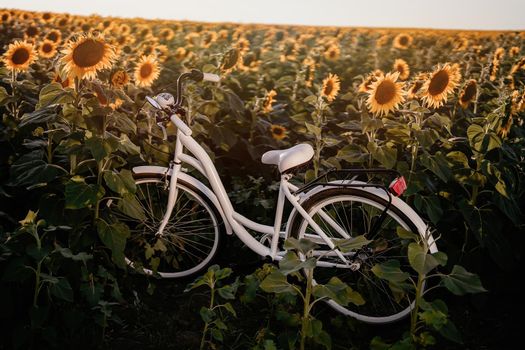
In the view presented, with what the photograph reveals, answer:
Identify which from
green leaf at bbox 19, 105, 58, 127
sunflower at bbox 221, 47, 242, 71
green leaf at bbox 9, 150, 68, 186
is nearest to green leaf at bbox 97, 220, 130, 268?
green leaf at bbox 9, 150, 68, 186

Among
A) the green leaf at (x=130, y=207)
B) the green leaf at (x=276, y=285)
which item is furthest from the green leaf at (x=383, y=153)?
the green leaf at (x=130, y=207)

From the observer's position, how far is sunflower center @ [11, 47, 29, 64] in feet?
15.1

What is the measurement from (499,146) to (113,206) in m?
2.38

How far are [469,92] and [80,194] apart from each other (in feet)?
9.66

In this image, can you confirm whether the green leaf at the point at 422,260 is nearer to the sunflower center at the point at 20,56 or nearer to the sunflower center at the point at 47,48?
the sunflower center at the point at 20,56

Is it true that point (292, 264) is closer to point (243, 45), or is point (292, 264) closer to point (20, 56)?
point (20, 56)

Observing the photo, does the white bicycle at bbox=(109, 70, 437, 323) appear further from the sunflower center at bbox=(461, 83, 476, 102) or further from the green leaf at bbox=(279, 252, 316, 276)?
the sunflower center at bbox=(461, 83, 476, 102)

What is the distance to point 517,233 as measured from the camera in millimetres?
3867

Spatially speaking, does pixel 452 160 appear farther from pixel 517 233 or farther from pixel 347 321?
pixel 347 321

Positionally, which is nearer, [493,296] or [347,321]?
[347,321]

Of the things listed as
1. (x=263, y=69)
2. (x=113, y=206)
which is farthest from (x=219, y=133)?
(x=263, y=69)

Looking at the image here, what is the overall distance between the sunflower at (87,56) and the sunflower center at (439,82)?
190 centimetres

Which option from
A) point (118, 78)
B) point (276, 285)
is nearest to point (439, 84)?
point (276, 285)

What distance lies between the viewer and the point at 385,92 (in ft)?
12.6
